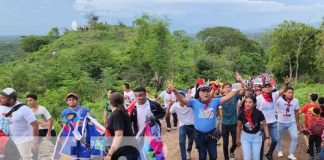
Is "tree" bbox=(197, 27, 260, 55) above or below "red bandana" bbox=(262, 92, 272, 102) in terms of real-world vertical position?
above

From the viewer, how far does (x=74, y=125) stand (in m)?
6.00

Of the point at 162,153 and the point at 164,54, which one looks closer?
the point at 162,153

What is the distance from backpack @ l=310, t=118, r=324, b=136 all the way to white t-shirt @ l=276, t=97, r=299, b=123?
39 cm

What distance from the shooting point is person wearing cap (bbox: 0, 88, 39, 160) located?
570 cm

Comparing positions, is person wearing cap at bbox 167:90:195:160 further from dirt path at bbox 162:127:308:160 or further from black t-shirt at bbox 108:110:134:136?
black t-shirt at bbox 108:110:134:136

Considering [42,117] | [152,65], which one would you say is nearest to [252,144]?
[42,117]

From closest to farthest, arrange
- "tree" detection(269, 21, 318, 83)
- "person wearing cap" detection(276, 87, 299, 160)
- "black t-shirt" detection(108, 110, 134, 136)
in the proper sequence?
"black t-shirt" detection(108, 110, 134, 136) → "person wearing cap" detection(276, 87, 299, 160) → "tree" detection(269, 21, 318, 83)

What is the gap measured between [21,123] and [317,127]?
538cm

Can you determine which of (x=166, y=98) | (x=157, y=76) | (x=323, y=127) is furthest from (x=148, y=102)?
(x=157, y=76)

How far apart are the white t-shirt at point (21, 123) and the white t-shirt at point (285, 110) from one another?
461 centimetres

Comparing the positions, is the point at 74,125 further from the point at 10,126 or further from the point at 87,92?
the point at 87,92

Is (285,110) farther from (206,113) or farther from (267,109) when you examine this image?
(206,113)

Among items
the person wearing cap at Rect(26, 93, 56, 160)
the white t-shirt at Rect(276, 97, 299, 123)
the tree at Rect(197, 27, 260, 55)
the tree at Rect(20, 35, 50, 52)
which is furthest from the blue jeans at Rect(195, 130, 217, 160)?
the tree at Rect(20, 35, 50, 52)

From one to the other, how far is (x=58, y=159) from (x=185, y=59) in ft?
125
